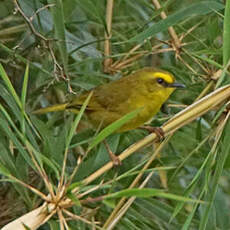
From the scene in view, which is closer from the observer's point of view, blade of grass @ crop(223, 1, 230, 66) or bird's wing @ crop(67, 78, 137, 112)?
blade of grass @ crop(223, 1, 230, 66)

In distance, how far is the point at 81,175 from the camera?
2.21 metres

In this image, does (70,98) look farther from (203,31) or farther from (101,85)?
(203,31)

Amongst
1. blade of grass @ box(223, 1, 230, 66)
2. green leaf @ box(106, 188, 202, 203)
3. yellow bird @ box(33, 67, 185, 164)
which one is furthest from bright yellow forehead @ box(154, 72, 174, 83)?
green leaf @ box(106, 188, 202, 203)

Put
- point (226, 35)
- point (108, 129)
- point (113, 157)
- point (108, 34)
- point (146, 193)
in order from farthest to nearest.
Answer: point (108, 34) < point (113, 157) < point (226, 35) < point (108, 129) < point (146, 193)

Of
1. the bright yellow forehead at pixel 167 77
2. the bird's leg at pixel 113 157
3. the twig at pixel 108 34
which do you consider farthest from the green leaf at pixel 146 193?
the bright yellow forehead at pixel 167 77

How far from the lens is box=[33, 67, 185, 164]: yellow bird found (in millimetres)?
2980

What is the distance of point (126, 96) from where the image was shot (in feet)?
10.2

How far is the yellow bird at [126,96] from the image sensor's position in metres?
2.98

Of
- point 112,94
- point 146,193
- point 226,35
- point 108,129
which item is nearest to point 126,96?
point 112,94

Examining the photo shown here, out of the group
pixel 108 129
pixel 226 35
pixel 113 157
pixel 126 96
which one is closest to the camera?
pixel 108 129

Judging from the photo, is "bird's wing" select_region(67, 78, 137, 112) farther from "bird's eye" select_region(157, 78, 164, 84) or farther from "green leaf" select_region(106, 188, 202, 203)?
"green leaf" select_region(106, 188, 202, 203)

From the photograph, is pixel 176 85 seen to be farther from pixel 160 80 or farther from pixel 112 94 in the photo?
pixel 112 94

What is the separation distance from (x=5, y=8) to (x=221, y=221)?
61.4 inches

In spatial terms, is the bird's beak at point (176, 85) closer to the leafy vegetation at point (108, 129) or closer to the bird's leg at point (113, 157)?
→ the leafy vegetation at point (108, 129)
